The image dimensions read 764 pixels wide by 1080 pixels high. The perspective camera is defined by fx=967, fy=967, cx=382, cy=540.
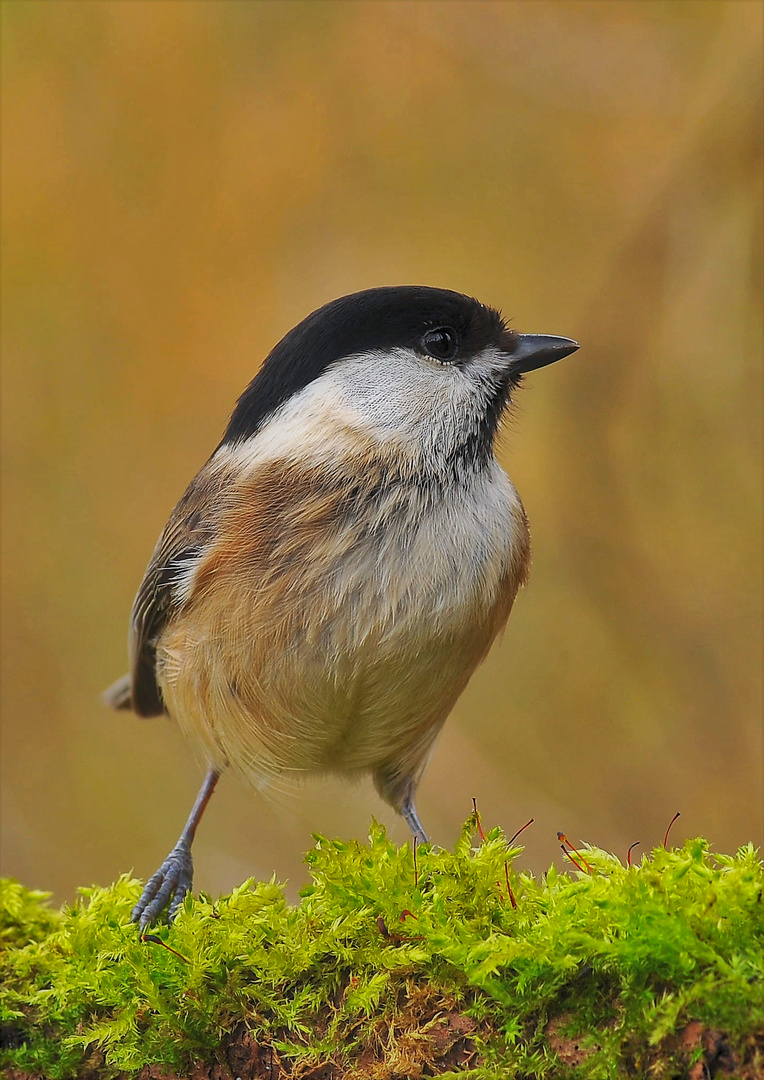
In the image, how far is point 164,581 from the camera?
2670mm

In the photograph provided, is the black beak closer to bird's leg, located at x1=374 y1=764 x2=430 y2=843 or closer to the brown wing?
the brown wing

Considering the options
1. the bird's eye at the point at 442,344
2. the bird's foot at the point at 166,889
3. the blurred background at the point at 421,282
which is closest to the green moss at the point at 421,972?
the bird's foot at the point at 166,889

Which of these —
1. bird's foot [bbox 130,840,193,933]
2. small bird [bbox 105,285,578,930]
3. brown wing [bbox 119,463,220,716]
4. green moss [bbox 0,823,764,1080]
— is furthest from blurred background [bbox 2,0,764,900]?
green moss [bbox 0,823,764,1080]

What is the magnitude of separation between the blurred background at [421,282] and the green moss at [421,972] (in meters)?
2.28

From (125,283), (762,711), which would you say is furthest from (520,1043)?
(125,283)

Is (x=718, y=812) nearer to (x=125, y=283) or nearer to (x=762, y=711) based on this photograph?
(x=762, y=711)

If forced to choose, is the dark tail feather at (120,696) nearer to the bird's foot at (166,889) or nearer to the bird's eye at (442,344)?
the bird's foot at (166,889)

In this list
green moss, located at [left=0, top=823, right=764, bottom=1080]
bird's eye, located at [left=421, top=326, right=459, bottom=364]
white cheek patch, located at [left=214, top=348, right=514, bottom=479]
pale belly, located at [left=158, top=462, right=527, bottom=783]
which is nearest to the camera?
green moss, located at [left=0, top=823, right=764, bottom=1080]

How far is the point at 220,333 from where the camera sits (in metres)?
5.17

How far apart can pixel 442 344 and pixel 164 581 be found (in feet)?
3.26

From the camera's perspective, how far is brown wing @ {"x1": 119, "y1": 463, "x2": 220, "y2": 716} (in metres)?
2.53

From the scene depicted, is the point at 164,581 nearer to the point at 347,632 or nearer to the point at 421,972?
the point at 347,632

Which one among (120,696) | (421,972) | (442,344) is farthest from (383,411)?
(120,696)

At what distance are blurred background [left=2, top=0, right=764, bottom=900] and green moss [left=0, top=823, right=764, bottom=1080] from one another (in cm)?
228
